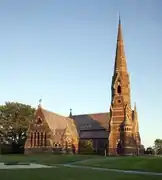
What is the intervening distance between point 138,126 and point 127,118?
13326 millimetres

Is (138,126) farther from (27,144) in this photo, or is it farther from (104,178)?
(104,178)

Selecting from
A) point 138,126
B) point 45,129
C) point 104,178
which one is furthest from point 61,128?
point 104,178

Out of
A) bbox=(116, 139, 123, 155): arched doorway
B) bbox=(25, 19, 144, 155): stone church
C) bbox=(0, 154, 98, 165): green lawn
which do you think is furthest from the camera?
bbox=(25, 19, 144, 155): stone church

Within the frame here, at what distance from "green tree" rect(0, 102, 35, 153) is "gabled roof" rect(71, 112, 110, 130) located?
53.0 feet

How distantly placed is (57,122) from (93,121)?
11995mm

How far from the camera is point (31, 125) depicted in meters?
77.4

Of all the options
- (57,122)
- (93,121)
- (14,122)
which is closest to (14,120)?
(14,122)

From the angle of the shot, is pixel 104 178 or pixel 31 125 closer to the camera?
pixel 104 178

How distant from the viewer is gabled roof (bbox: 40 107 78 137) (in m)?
75.8

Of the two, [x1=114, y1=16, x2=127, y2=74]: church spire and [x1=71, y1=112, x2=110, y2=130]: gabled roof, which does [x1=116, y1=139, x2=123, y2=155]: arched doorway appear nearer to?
[x1=71, y1=112, x2=110, y2=130]: gabled roof

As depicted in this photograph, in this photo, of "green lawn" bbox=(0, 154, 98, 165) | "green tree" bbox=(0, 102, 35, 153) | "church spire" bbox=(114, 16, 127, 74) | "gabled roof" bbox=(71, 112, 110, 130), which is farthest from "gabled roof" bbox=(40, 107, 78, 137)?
"church spire" bbox=(114, 16, 127, 74)

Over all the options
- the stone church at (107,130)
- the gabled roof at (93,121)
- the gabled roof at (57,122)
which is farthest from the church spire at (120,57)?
the gabled roof at (57,122)

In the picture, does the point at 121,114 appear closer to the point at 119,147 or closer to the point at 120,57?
the point at 119,147

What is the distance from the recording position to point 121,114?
74125mm
